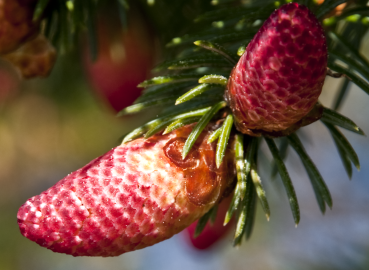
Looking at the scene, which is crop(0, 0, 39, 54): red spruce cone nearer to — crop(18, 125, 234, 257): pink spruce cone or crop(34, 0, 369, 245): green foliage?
crop(34, 0, 369, 245): green foliage

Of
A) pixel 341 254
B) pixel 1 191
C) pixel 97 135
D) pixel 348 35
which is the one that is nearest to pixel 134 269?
pixel 1 191

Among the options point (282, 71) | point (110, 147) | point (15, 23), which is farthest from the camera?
point (110, 147)

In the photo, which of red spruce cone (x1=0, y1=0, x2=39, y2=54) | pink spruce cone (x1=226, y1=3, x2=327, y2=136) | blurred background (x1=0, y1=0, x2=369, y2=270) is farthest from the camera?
blurred background (x1=0, y1=0, x2=369, y2=270)

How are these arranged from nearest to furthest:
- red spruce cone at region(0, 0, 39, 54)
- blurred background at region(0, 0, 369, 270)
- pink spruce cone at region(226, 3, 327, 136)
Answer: pink spruce cone at region(226, 3, 327, 136) → red spruce cone at region(0, 0, 39, 54) → blurred background at region(0, 0, 369, 270)

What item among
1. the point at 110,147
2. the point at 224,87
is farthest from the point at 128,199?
the point at 110,147

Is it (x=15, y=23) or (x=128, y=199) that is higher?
(x=15, y=23)

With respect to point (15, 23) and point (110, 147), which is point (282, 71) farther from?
point (110, 147)

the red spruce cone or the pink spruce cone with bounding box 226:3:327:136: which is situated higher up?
the red spruce cone

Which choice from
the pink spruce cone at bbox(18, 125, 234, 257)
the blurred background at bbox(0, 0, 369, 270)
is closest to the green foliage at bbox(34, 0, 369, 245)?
the pink spruce cone at bbox(18, 125, 234, 257)
